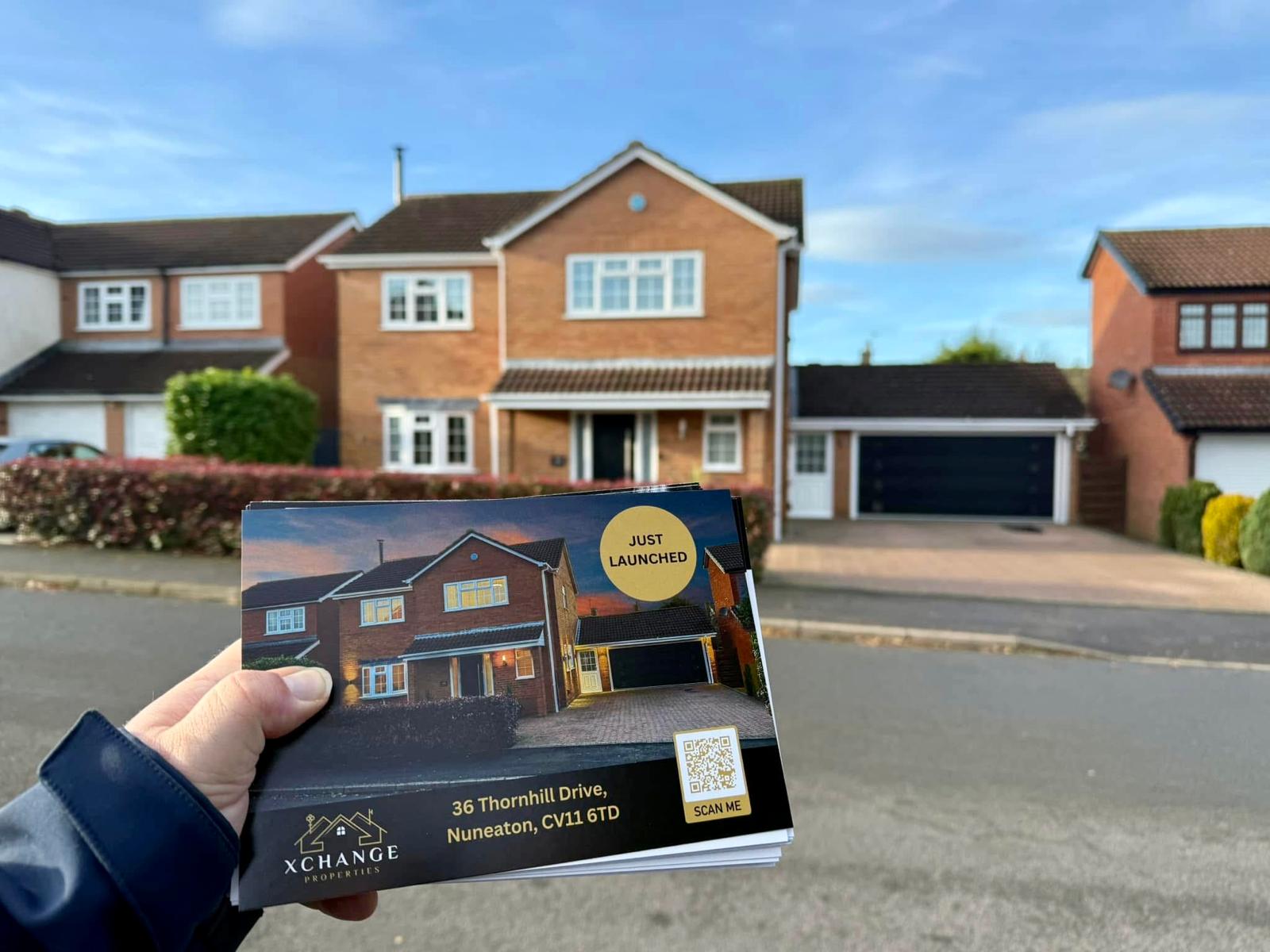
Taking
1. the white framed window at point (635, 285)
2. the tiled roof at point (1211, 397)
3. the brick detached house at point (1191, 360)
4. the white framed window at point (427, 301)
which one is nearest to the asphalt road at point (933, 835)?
the white framed window at point (635, 285)

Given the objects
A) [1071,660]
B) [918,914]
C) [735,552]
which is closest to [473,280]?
[1071,660]

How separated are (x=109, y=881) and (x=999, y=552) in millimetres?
16133

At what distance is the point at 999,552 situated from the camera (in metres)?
15.5

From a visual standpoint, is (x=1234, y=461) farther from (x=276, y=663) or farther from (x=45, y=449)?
(x=45, y=449)

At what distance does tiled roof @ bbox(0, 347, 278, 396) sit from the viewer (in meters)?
21.7

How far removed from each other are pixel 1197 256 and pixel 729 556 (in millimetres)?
21679

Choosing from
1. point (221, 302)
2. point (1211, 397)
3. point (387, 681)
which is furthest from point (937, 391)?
point (387, 681)

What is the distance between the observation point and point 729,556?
4.57ft

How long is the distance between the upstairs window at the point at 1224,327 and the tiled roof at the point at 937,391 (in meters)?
3.13

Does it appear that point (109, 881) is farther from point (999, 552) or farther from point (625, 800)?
point (999, 552)

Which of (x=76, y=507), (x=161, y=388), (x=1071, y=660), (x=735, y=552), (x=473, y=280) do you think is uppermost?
(x=473, y=280)

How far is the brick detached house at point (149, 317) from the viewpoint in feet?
71.9

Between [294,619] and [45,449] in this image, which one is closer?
[294,619]

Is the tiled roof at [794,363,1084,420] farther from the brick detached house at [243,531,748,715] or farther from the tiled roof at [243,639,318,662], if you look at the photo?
the tiled roof at [243,639,318,662]
